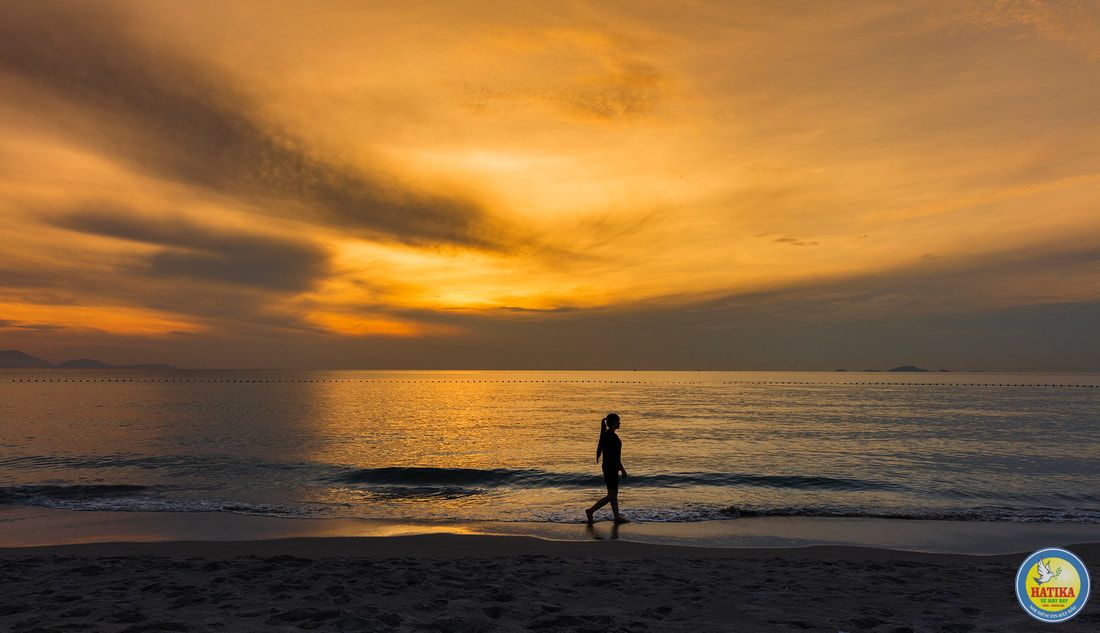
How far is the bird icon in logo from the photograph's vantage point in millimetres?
10143

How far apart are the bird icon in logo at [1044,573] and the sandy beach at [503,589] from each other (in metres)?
0.49

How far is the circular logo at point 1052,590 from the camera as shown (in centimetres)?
887

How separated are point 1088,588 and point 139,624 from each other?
15461 mm

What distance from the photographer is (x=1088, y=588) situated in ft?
32.7

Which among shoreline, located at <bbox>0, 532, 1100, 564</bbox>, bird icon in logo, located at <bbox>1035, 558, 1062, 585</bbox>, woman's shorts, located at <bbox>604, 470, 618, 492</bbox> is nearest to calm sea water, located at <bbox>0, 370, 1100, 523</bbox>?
woman's shorts, located at <bbox>604, 470, 618, 492</bbox>

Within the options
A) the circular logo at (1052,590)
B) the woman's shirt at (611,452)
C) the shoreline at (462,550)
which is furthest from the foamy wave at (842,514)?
the circular logo at (1052,590)

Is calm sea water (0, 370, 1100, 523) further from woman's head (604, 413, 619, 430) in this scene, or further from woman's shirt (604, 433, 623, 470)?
woman's head (604, 413, 619, 430)

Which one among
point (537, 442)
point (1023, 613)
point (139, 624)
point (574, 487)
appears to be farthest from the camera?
point (537, 442)

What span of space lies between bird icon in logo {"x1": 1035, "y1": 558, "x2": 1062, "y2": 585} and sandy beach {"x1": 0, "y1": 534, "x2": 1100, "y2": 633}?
1.61ft

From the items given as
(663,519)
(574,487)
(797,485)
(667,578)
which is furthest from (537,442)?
(667,578)

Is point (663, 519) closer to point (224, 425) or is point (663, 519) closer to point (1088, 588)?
point (1088, 588)

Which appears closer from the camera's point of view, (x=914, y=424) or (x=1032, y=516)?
(x=1032, y=516)

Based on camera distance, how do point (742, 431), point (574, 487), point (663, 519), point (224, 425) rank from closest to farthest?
point (663, 519) → point (574, 487) → point (742, 431) → point (224, 425)

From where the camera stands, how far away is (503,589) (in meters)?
9.62
